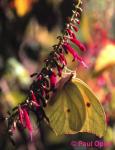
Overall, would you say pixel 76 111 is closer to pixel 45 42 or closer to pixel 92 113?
pixel 92 113

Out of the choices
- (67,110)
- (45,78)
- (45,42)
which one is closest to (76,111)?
(67,110)

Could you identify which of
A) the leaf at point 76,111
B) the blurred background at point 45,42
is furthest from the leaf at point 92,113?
the blurred background at point 45,42

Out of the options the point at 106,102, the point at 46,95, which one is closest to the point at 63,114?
the point at 46,95

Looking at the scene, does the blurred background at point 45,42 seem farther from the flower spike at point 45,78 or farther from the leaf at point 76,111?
the flower spike at point 45,78

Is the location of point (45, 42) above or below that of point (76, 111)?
above

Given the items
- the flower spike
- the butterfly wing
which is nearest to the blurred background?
the butterfly wing

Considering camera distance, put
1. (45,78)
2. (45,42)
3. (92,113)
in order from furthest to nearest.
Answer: (45,42) < (92,113) < (45,78)

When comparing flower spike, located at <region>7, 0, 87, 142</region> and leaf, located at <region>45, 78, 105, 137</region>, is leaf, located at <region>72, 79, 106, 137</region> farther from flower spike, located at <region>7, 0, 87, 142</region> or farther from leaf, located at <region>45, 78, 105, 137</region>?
flower spike, located at <region>7, 0, 87, 142</region>

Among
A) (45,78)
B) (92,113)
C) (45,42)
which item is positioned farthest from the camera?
(45,42)
